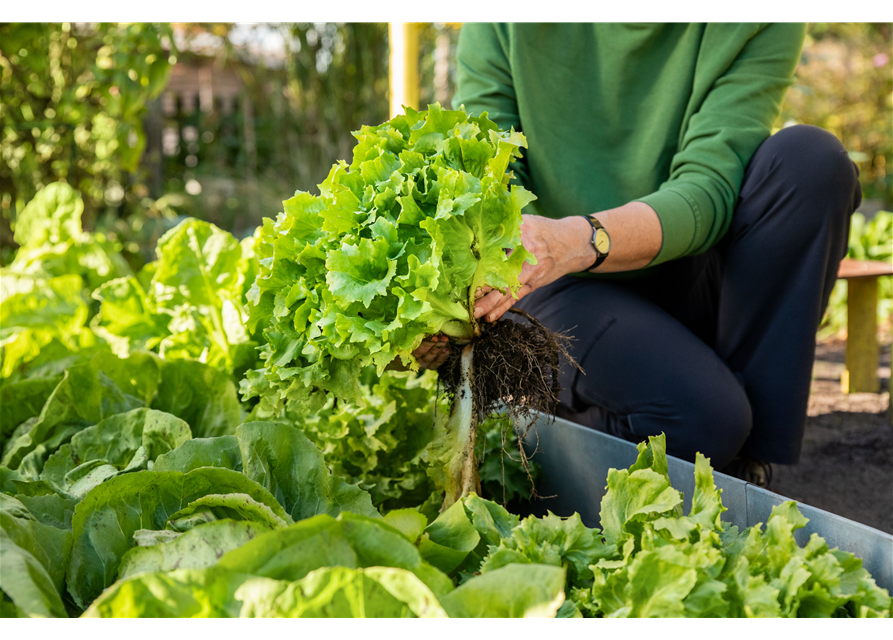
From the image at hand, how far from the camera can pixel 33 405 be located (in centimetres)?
221

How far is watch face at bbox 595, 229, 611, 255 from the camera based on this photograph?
1.90 meters

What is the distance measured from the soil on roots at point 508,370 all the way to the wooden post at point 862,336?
3.42 m

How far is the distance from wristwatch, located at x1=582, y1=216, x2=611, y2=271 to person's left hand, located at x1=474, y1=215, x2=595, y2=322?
0.01 metres

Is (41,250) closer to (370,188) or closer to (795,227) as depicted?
(370,188)

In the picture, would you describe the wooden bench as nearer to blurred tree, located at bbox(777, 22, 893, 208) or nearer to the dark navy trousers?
the dark navy trousers

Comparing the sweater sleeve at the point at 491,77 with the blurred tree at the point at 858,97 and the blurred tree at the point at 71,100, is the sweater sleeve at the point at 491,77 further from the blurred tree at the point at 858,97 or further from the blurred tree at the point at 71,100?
the blurred tree at the point at 858,97

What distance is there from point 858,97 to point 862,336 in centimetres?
684

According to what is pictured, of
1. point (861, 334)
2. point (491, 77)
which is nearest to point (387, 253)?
point (491, 77)

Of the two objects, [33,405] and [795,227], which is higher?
[795,227]

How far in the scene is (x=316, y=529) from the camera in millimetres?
1111

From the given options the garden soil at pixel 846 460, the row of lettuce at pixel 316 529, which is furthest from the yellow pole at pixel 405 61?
the garden soil at pixel 846 460

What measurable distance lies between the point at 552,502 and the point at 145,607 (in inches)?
55.4

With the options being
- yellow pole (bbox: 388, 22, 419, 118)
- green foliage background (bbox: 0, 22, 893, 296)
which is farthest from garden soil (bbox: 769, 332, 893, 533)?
green foliage background (bbox: 0, 22, 893, 296)
